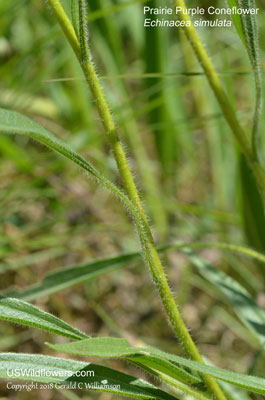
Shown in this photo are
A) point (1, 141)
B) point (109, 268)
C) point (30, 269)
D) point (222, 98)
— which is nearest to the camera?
point (222, 98)

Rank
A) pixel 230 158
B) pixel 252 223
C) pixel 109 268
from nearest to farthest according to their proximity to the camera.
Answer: pixel 109 268, pixel 252 223, pixel 230 158

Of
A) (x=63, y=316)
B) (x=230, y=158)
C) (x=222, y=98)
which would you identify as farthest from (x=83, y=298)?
(x=222, y=98)

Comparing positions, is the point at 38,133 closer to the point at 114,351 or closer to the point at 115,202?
the point at 114,351

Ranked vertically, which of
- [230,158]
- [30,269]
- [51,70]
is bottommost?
[30,269]

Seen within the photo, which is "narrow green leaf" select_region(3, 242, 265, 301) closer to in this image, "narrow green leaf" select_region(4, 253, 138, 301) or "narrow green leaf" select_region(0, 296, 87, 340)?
"narrow green leaf" select_region(4, 253, 138, 301)

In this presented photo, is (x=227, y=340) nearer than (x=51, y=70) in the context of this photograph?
Yes

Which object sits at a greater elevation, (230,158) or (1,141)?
(230,158)

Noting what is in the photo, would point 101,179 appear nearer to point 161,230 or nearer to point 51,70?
point 161,230
